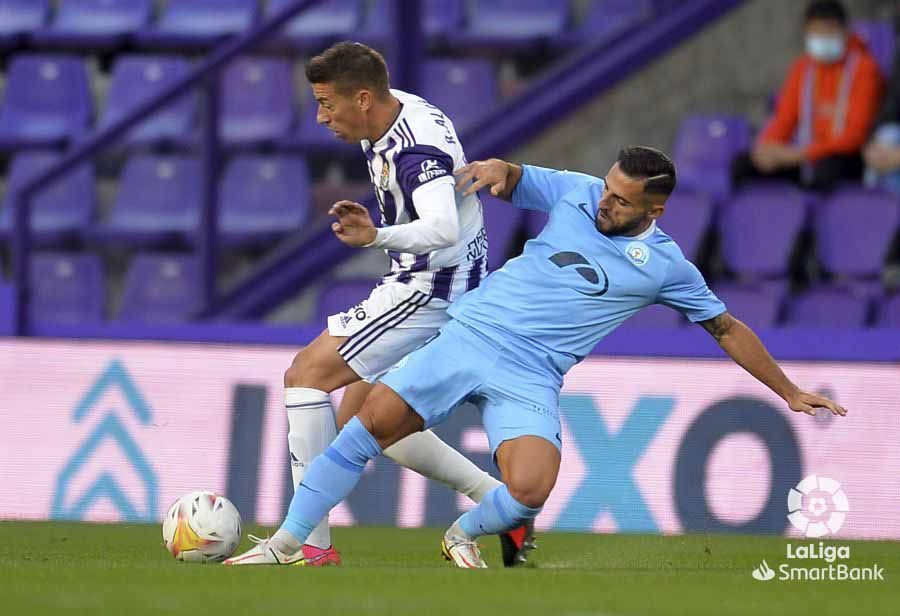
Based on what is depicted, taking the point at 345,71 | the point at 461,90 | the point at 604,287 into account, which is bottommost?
the point at 461,90

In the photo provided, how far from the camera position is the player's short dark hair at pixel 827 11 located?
10.0m

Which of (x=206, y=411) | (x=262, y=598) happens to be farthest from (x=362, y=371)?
(x=206, y=411)

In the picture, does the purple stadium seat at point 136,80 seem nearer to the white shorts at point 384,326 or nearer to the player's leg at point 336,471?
the white shorts at point 384,326

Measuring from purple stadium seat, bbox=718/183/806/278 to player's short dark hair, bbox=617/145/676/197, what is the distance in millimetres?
3643

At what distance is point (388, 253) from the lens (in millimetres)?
6535

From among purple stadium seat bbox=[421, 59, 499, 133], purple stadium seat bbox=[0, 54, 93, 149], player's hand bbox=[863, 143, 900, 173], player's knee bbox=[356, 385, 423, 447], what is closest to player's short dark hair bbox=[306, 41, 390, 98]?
player's knee bbox=[356, 385, 423, 447]

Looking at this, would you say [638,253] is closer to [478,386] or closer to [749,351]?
[749,351]

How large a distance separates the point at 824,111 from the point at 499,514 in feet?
15.5

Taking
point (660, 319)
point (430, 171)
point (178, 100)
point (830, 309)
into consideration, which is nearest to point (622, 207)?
point (430, 171)

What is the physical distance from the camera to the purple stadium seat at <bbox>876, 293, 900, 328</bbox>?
930 cm

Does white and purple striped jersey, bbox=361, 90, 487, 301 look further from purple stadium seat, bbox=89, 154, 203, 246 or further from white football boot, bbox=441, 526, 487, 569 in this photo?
purple stadium seat, bbox=89, 154, 203, 246

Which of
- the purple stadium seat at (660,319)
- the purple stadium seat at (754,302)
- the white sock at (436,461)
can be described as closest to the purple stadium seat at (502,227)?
the purple stadium seat at (660,319)

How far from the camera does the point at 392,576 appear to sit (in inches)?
226

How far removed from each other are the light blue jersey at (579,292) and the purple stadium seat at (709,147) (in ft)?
13.1
